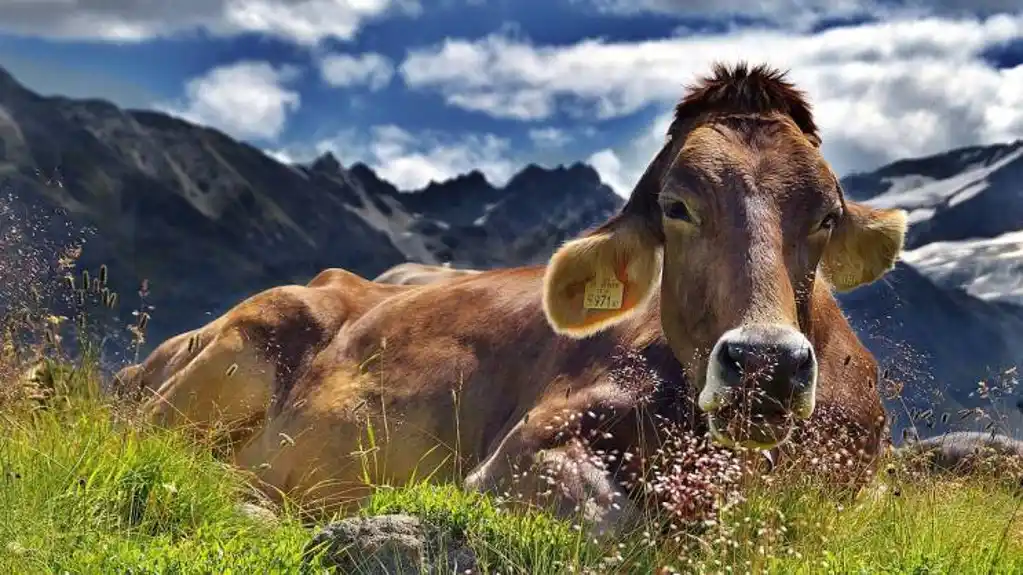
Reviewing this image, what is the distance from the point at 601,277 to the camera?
7.43 m

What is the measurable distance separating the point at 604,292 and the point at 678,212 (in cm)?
100

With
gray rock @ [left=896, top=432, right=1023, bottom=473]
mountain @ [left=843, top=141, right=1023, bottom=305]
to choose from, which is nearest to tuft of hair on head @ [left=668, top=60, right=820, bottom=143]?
gray rock @ [left=896, top=432, right=1023, bottom=473]

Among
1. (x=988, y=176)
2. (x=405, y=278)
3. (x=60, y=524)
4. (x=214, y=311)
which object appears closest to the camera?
(x=60, y=524)

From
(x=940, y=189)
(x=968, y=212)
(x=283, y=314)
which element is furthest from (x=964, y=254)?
(x=283, y=314)

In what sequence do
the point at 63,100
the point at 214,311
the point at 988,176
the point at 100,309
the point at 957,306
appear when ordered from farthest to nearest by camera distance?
the point at 63,100 → the point at 988,176 → the point at 957,306 → the point at 214,311 → the point at 100,309

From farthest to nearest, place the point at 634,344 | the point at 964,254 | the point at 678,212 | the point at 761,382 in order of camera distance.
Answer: the point at 964,254 → the point at 634,344 → the point at 678,212 → the point at 761,382

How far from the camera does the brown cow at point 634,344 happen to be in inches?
234

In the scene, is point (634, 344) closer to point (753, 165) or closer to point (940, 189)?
point (753, 165)

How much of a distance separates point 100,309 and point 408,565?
3.93 metres

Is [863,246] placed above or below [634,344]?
above

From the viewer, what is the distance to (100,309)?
27.0 ft

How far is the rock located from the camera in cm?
528

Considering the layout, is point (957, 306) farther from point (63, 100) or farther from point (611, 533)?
point (611, 533)

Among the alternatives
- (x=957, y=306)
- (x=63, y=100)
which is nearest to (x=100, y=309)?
(x=957, y=306)
